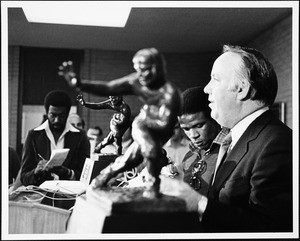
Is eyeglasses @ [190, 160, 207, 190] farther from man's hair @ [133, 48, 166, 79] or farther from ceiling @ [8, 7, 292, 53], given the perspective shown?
ceiling @ [8, 7, 292, 53]

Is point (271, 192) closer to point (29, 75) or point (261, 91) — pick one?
point (261, 91)

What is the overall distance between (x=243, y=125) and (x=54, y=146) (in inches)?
39.6

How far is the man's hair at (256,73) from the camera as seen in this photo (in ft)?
3.46

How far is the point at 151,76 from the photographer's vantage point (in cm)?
70

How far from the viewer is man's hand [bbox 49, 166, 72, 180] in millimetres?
1553

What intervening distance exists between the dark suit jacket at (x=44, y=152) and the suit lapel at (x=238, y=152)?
0.74 metres

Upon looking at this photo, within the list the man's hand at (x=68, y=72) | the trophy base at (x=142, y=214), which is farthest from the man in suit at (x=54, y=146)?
the man's hand at (x=68, y=72)

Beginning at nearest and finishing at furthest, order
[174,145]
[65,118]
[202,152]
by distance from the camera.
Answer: [202,152]
[65,118]
[174,145]

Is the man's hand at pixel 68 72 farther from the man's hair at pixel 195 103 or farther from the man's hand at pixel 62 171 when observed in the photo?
the man's hand at pixel 62 171

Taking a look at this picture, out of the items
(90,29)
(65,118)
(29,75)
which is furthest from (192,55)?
(65,118)

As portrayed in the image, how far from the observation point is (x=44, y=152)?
1859 mm

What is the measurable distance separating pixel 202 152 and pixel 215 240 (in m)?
0.45

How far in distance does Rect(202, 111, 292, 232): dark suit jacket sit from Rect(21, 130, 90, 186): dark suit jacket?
78 cm

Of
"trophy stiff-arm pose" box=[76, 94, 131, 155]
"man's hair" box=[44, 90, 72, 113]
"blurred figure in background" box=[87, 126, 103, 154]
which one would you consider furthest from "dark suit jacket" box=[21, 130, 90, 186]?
"blurred figure in background" box=[87, 126, 103, 154]
